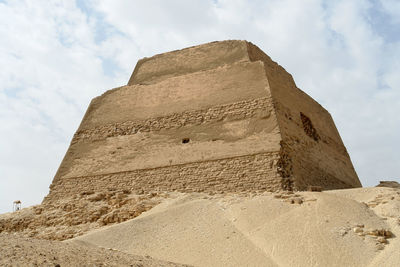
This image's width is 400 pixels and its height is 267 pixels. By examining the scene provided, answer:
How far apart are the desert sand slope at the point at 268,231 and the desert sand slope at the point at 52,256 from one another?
1.45 m

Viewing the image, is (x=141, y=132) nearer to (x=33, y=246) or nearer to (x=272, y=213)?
(x=272, y=213)

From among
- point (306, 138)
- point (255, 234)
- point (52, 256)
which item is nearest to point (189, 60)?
point (306, 138)

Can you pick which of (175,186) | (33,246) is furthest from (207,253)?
(175,186)

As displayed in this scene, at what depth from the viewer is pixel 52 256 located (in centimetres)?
421

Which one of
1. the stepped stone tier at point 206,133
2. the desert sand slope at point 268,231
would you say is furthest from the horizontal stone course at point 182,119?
the desert sand slope at point 268,231

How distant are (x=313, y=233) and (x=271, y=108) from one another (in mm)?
4223

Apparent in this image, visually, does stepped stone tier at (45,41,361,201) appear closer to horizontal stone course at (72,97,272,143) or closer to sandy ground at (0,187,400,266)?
horizontal stone course at (72,97,272,143)

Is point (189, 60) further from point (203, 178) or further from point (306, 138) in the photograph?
point (203, 178)

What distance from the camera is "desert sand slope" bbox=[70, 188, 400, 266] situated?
5867 mm

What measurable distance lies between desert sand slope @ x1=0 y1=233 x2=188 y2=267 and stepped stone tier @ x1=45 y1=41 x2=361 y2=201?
4618 mm

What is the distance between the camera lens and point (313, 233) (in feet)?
20.6

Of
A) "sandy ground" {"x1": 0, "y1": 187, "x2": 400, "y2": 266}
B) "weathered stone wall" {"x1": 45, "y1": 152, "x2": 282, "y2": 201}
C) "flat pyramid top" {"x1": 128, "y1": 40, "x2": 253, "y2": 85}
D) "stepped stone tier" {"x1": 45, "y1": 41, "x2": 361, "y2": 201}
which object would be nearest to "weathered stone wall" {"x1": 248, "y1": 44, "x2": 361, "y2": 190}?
"stepped stone tier" {"x1": 45, "y1": 41, "x2": 361, "y2": 201}

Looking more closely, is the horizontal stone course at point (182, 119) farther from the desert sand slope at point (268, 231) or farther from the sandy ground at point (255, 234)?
the desert sand slope at point (268, 231)

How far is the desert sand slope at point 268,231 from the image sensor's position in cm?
587
